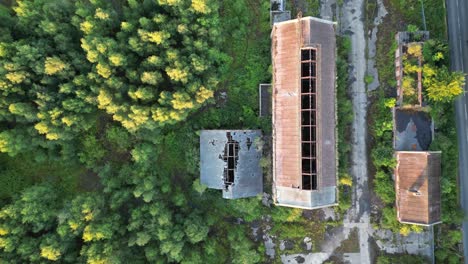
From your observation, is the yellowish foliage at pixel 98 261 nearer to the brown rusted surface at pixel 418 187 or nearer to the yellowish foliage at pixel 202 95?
the yellowish foliage at pixel 202 95

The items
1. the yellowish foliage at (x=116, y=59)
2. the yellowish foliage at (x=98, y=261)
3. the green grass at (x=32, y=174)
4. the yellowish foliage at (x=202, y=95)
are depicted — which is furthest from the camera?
the green grass at (x=32, y=174)

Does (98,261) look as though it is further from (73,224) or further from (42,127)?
(42,127)

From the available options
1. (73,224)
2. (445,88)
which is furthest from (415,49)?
(73,224)

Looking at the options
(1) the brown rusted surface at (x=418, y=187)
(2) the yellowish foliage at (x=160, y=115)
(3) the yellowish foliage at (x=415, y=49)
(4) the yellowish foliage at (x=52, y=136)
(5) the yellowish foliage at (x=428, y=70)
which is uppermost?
(3) the yellowish foliage at (x=415, y=49)

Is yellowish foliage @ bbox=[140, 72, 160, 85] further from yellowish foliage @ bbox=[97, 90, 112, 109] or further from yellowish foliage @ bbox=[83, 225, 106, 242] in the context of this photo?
Result: yellowish foliage @ bbox=[83, 225, 106, 242]

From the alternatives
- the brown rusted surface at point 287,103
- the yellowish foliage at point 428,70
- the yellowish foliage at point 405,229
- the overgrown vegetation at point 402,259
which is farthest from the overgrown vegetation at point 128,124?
the yellowish foliage at point 428,70

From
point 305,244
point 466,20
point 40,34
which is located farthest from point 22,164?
point 466,20
